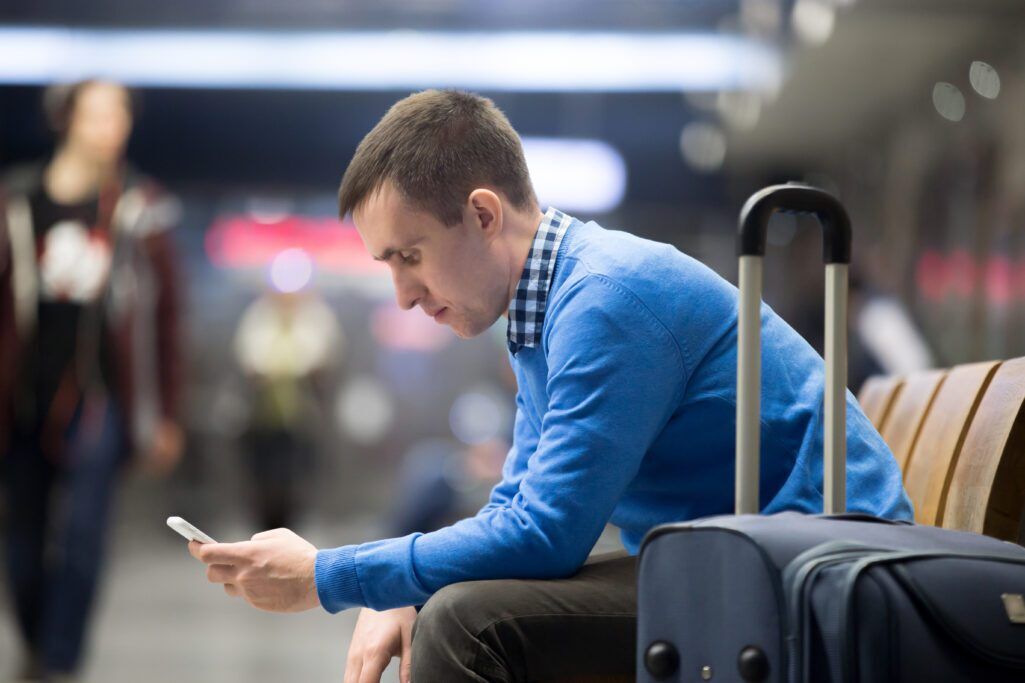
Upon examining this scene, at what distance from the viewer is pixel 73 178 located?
430 centimetres

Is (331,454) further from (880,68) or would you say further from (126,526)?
(880,68)

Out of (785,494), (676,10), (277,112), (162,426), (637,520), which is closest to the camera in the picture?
(785,494)

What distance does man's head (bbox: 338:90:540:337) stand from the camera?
66.2 inches

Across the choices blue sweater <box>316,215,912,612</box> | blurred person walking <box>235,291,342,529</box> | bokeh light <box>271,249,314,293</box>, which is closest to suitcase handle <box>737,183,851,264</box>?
blue sweater <box>316,215,912,612</box>

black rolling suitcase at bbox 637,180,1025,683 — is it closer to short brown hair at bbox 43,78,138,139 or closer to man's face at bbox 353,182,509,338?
man's face at bbox 353,182,509,338

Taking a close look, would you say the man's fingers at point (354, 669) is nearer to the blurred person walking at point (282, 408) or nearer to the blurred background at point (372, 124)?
the blurred background at point (372, 124)

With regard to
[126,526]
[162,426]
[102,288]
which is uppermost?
[102,288]

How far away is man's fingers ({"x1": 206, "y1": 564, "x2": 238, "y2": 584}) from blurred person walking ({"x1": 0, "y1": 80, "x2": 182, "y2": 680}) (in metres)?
2.54

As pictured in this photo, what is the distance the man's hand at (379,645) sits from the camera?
65.2 inches

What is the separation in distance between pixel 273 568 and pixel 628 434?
0.46 metres

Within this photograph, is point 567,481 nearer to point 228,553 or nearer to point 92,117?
point 228,553

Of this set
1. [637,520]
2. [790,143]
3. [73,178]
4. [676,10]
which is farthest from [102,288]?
[790,143]

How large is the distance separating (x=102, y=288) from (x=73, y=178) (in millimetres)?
416

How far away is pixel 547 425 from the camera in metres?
1.51
